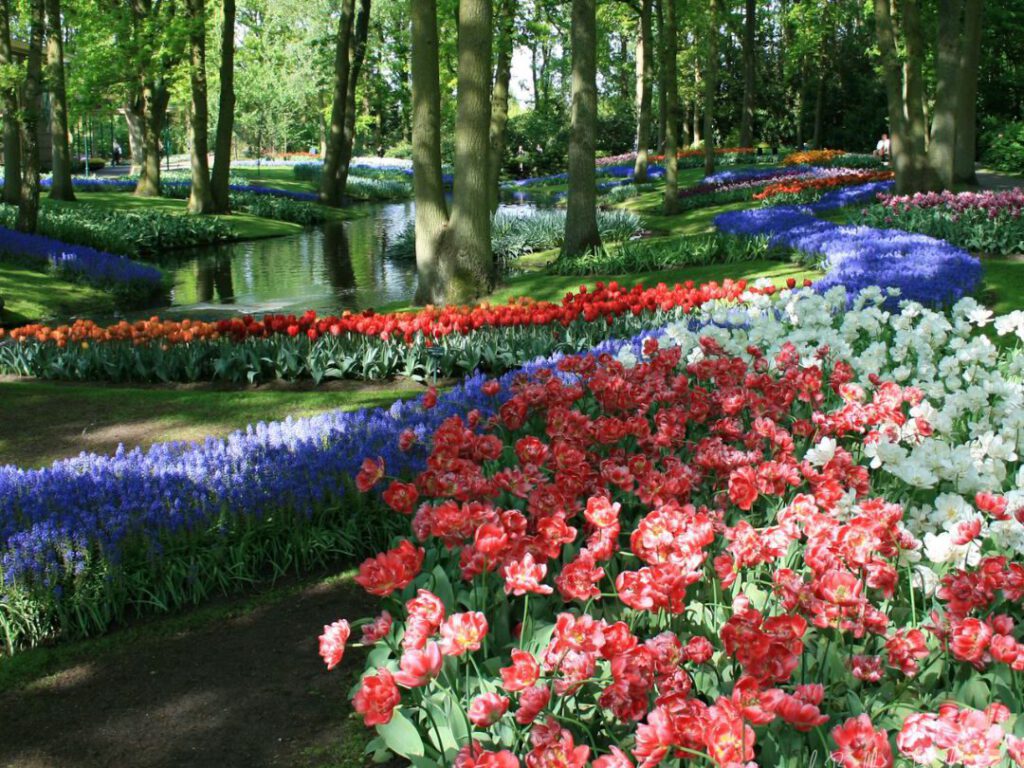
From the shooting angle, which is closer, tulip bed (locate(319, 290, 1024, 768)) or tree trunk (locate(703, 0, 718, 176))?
tulip bed (locate(319, 290, 1024, 768))

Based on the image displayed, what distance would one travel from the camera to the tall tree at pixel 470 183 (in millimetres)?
12016

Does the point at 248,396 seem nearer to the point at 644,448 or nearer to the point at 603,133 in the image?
the point at 644,448

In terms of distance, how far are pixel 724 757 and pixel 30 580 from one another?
3433mm

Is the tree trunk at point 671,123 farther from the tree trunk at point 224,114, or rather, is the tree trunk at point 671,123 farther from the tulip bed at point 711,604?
the tulip bed at point 711,604

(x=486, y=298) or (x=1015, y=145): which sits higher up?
(x=1015, y=145)

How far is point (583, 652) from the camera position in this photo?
2447 millimetres

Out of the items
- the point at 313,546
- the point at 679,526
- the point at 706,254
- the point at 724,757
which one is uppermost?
the point at 706,254

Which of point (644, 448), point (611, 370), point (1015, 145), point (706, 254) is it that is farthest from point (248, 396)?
point (1015, 145)

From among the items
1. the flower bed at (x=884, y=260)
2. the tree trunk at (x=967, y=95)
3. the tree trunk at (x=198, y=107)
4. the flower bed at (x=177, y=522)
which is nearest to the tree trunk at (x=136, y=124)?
the tree trunk at (x=198, y=107)

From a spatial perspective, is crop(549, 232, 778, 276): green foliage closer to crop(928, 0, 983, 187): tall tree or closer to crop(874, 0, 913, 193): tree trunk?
crop(874, 0, 913, 193): tree trunk

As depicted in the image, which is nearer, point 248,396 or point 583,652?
point 583,652

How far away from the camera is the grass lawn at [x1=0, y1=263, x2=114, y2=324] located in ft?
46.2

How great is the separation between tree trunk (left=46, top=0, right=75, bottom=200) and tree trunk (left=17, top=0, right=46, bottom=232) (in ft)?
1.81

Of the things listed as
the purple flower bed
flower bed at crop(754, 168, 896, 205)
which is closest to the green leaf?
the purple flower bed
